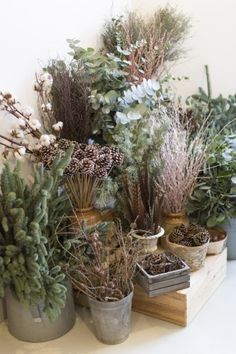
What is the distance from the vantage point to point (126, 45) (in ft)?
7.87

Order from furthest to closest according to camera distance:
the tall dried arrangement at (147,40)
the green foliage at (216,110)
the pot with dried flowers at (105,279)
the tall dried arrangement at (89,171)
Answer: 1. the green foliage at (216,110)
2. the tall dried arrangement at (147,40)
3. the tall dried arrangement at (89,171)
4. the pot with dried flowers at (105,279)

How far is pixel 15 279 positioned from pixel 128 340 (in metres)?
0.55

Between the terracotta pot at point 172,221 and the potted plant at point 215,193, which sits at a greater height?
the potted plant at point 215,193

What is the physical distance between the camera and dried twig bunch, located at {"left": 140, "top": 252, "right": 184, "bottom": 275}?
1.70m

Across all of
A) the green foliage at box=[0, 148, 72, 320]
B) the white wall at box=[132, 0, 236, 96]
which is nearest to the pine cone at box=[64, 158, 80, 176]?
the green foliage at box=[0, 148, 72, 320]

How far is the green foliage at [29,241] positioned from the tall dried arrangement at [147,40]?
94 centimetres

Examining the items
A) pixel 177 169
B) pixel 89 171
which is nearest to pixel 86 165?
pixel 89 171

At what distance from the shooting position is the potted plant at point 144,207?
→ 187 cm

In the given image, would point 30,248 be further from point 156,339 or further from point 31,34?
point 31,34

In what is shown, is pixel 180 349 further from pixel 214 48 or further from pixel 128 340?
pixel 214 48

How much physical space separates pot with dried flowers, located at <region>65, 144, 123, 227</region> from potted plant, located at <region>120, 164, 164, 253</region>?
0.15m

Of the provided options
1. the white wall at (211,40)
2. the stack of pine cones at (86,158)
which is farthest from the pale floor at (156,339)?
the white wall at (211,40)

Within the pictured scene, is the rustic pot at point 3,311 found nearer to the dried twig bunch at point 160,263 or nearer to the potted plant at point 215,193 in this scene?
the dried twig bunch at point 160,263

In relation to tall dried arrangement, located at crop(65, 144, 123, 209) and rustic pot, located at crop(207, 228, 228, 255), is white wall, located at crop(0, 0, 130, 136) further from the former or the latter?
rustic pot, located at crop(207, 228, 228, 255)
